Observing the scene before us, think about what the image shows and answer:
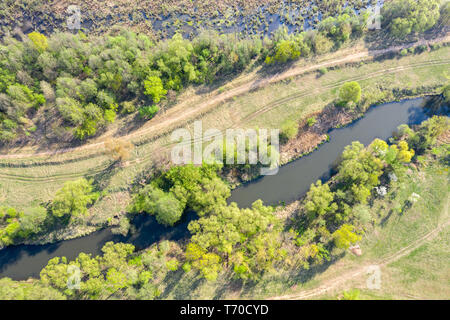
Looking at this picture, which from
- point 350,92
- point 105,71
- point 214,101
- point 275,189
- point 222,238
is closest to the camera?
point 222,238

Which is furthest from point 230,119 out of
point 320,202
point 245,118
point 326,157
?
point 320,202

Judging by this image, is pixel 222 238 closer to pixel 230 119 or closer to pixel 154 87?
pixel 230 119

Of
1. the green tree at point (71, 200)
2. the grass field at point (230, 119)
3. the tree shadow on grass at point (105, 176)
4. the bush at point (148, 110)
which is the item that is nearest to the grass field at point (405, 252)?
the grass field at point (230, 119)

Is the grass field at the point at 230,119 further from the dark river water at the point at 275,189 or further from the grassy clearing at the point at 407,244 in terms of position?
the grassy clearing at the point at 407,244

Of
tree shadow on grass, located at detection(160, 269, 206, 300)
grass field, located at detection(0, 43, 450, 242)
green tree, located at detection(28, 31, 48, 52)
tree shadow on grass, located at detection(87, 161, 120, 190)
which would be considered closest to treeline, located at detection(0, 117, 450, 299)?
tree shadow on grass, located at detection(160, 269, 206, 300)

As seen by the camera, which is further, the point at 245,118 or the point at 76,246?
the point at 245,118

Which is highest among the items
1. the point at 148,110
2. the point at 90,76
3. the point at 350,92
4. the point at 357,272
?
the point at 90,76
